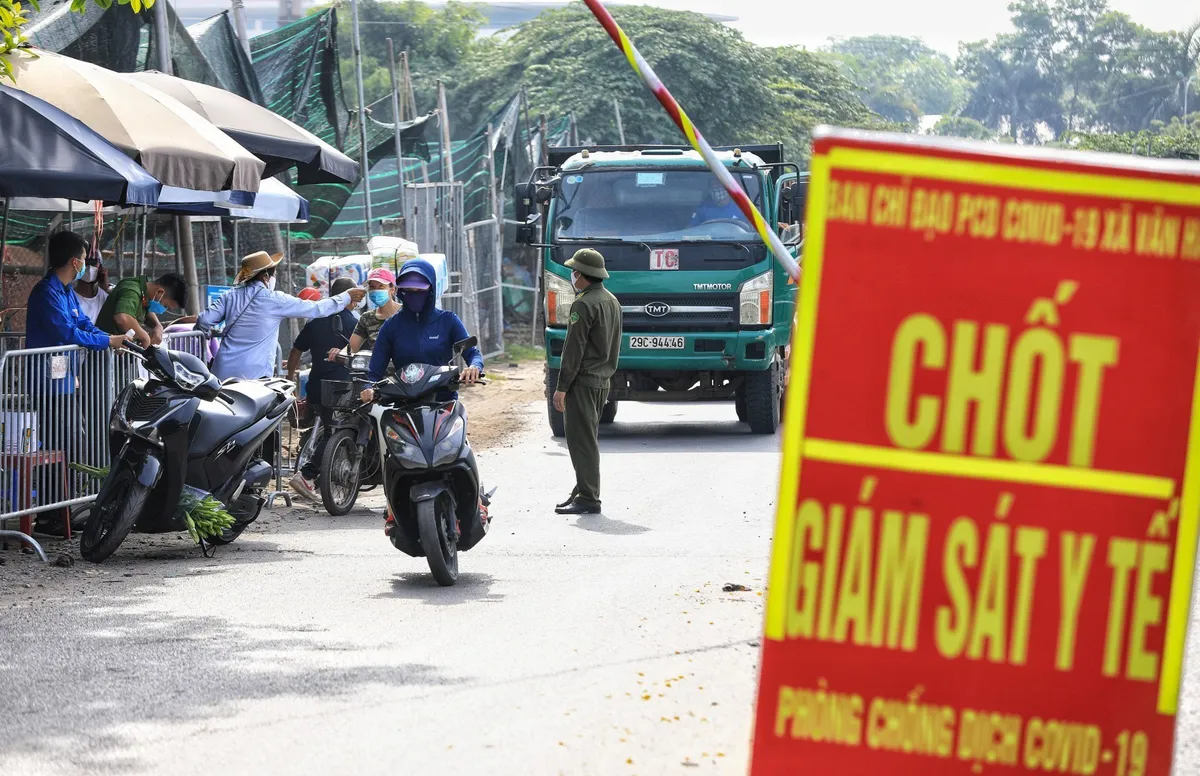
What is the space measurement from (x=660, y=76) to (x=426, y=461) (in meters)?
32.4

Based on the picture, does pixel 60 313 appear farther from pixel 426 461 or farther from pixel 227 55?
pixel 227 55

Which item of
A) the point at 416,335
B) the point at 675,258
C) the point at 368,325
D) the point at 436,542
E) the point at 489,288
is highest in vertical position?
the point at 675,258

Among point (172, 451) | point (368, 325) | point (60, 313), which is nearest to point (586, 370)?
point (368, 325)

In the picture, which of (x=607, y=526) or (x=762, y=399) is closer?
(x=607, y=526)

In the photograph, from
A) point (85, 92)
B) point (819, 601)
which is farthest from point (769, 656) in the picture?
point (85, 92)

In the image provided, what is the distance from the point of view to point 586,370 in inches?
451

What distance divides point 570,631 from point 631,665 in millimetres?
753

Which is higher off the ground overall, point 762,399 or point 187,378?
point 187,378

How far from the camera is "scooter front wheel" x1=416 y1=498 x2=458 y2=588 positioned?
8109mm

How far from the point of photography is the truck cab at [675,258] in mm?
15891

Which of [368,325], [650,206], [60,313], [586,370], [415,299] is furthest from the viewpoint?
[650,206]

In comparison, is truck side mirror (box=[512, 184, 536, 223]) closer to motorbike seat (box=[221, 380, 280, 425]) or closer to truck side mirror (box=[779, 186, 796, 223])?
truck side mirror (box=[779, 186, 796, 223])

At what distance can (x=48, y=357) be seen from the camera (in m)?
9.53

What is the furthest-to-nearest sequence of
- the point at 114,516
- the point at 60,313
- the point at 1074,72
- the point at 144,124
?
1. the point at 1074,72
2. the point at 144,124
3. the point at 60,313
4. the point at 114,516
